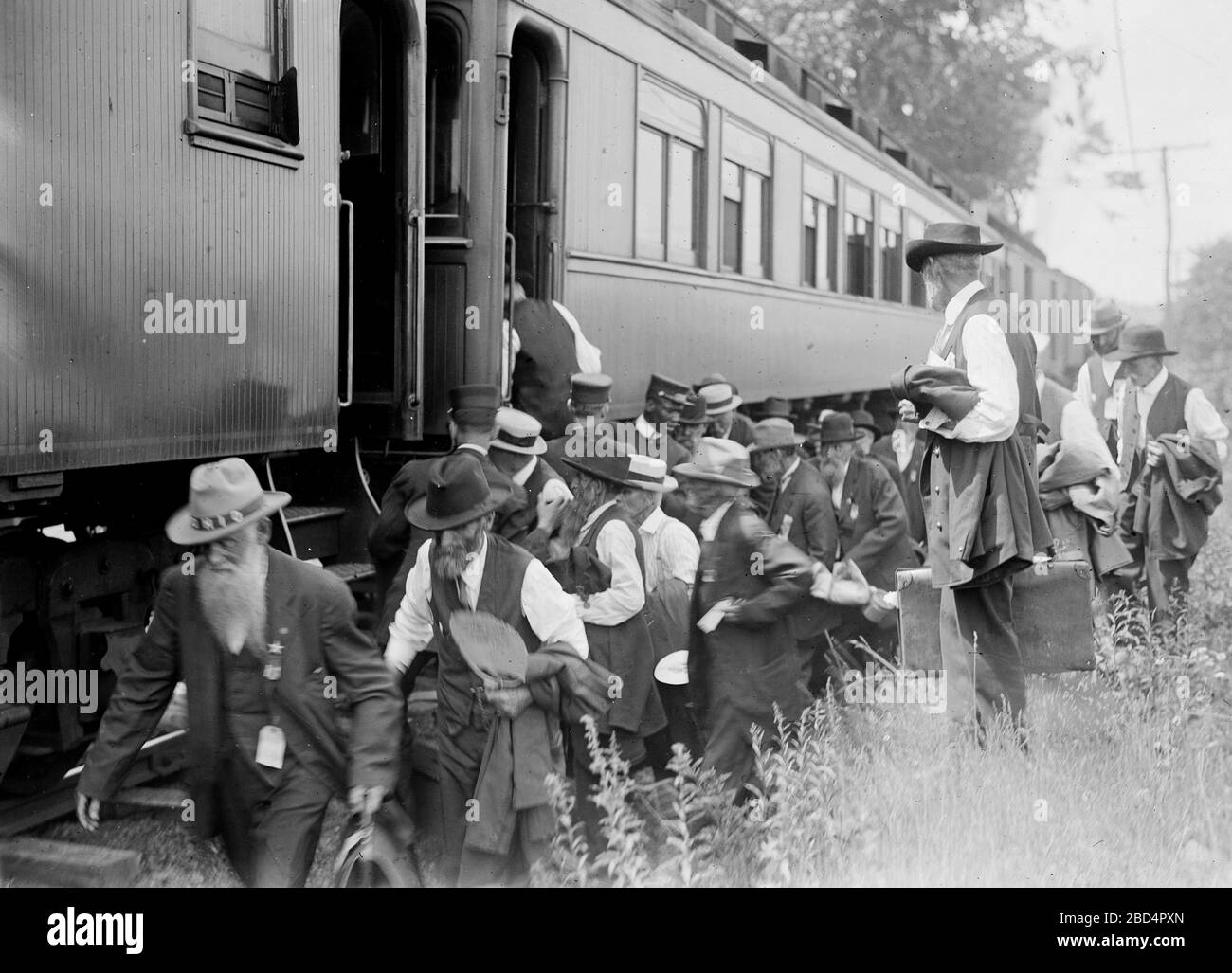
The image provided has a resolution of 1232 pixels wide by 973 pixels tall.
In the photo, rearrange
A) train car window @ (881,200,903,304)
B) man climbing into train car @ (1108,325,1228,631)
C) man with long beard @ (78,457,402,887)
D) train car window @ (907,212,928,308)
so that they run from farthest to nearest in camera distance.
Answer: train car window @ (907,212,928,308), train car window @ (881,200,903,304), man climbing into train car @ (1108,325,1228,631), man with long beard @ (78,457,402,887)

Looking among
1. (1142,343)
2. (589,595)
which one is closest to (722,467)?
(589,595)

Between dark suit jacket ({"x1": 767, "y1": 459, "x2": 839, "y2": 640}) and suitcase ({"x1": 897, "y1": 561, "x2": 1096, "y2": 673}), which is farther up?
dark suit jacket ({"x1": 767, "y1": 459, "x2": 839, "y2": 640})

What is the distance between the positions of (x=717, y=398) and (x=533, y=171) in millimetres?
1506

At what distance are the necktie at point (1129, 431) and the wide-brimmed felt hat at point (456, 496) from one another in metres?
4.13

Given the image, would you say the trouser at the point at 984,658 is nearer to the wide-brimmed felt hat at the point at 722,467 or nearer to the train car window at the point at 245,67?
the wide-brimmed felt hat at the point at 722,467

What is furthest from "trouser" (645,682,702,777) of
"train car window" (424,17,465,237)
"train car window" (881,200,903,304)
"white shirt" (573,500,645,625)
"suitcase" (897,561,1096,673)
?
"train car window" (881,200,903,304)

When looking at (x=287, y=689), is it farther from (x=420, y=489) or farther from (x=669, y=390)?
(x=669, y=390)

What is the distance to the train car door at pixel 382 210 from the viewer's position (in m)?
5.86

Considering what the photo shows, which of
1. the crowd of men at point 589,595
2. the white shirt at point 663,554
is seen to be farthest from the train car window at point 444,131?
the white shirt at point 663,554

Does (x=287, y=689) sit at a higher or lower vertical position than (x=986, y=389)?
lower

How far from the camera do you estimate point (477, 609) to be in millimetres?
4102

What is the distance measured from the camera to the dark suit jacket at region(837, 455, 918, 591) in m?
6.59

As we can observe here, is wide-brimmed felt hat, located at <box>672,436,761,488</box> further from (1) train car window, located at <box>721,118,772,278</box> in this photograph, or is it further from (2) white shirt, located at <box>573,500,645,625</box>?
(1) train car window, located at <box>721,118,772,278</box>

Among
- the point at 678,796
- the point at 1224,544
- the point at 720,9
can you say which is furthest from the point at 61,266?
the point at 1224,544
